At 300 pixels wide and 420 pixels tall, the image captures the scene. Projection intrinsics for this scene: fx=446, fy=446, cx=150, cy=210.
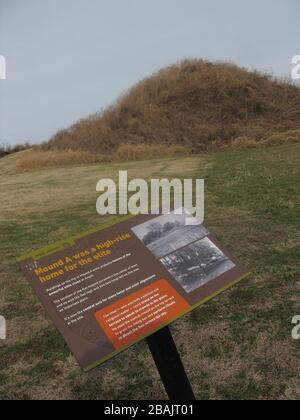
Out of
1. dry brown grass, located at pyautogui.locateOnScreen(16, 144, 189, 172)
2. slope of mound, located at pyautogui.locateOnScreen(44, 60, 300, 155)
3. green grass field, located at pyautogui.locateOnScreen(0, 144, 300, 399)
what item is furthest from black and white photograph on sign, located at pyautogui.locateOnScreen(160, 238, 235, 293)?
slope of mound, located at pyautogui.locateOnScreen(44, 60, 300, 155)

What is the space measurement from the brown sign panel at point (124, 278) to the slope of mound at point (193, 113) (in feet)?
48.6

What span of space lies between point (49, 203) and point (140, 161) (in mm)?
6915

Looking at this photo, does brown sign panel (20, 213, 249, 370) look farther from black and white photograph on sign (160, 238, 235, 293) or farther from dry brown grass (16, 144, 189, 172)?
dry brown grass (16, 144, 189, 172)

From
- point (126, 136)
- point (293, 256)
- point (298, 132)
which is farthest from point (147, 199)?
point (126, 136)

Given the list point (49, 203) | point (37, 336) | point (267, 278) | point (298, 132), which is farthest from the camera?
point (298, 132)

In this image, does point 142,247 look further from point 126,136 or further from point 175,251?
point 126,136

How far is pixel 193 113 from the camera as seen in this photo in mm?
21359

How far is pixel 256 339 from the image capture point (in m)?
3.94

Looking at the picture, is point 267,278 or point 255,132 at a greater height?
point 255,132

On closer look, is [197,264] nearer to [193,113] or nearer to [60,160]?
[60,160]

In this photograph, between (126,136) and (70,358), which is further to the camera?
(126,136)

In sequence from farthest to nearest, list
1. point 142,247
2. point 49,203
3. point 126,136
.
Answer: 1. point 126,136
2. point 49,203
3. point 142,247

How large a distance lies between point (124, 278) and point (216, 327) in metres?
1.68

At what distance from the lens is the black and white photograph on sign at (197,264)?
3.01 metres
